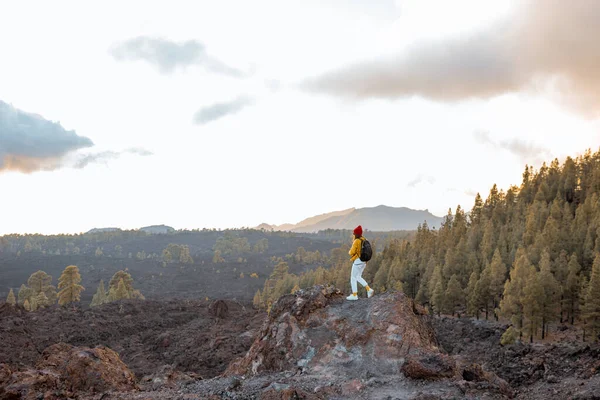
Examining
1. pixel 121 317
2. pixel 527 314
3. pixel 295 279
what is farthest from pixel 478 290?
pixel 121 317

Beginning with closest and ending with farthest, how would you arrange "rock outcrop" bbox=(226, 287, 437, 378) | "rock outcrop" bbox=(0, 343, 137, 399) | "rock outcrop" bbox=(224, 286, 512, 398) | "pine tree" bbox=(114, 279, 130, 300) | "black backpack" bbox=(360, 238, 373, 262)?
"rock outcrop" bbox=(224, 286, 512, 398) < "rock outcrop" bbox=(0, 343, 137, 399) < "rock outcrop" bbox=(226, 287, 437, 378) < "black backpack" bbox=(360, 238, 373, 262) < "pine tree" bbox=(114, 279, 130, 300)

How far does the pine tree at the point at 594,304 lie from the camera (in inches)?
1827

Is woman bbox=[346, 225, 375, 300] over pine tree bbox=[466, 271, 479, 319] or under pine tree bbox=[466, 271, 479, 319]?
over

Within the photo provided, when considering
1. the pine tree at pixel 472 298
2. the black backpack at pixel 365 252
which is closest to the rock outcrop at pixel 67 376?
the black backpack at pixel 365 252

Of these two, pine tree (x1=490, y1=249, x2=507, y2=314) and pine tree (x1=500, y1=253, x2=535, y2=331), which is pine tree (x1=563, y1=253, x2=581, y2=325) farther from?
pine tree (x1=490, y1=249, x2=507, y2=314)

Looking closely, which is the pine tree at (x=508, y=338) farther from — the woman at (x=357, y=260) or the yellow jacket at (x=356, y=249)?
the yellow jacket at (x=356, y=249)

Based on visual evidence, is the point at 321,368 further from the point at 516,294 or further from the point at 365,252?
the point at 516,294

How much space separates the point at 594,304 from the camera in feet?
153

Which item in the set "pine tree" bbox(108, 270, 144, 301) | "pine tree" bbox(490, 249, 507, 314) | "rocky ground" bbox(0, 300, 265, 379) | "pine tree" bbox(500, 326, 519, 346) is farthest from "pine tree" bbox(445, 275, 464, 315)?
"pine tree" bbox(108, 270, 144, 301)

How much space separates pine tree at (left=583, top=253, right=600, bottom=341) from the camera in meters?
46.4

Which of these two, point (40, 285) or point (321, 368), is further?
point (40, 285)

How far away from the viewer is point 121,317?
67.8m

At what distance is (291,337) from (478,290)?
57.6 metres

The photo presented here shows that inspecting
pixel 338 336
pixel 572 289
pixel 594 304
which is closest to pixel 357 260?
pixel 338 336
